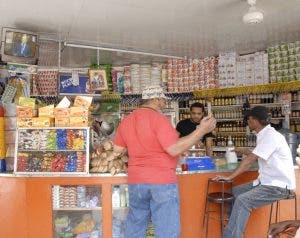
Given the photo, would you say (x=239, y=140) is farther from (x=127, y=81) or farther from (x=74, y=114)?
(x=74, y=114)

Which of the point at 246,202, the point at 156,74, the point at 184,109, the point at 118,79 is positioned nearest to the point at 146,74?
the point at 156,74

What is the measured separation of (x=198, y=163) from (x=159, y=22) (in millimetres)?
2428

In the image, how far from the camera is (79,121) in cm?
381

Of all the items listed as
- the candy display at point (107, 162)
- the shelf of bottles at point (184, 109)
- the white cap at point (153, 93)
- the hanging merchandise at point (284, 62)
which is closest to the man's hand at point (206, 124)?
the white cap at point (153, 93)

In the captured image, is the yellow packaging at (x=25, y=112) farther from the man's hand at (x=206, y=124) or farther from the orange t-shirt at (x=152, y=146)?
the man's hand at (x=206, y=124)

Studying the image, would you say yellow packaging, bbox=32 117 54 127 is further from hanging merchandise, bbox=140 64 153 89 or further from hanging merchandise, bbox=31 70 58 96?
hanging merchandise, bbox=140 64 153 89

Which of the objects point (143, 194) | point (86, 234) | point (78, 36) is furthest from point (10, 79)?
point (143, 194)

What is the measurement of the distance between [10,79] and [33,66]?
52cm

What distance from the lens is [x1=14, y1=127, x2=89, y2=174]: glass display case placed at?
377 centimetres

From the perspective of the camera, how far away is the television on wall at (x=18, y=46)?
4805mm

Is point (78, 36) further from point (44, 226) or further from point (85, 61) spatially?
point (44, 226)

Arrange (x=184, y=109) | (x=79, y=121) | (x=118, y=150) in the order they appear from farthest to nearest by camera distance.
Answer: (x=184, y=109) → (x=79, y=121) → (x=118, y=150)

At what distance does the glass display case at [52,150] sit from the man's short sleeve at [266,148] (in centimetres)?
168

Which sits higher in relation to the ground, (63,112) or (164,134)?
(63,112)
